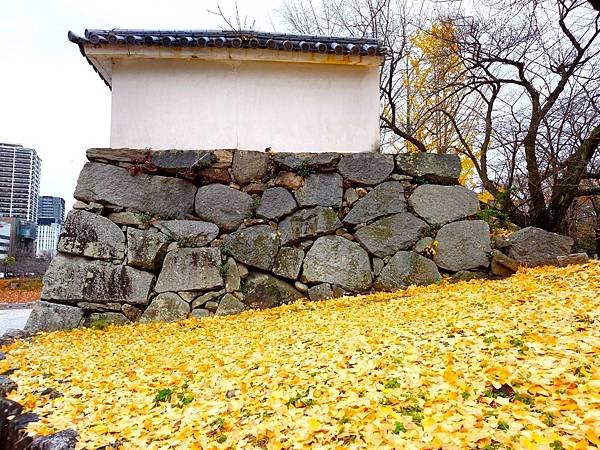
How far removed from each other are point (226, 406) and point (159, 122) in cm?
507

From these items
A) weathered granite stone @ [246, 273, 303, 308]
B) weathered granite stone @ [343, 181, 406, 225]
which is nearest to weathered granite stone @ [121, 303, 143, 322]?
weathered granite stone @ [246, 273, 303, 308]

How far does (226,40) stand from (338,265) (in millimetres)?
3669

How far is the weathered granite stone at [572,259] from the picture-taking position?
6078 mm

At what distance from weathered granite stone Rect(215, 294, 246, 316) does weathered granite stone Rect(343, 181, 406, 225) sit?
1.95m

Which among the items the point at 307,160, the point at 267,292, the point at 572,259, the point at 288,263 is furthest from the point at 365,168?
the point at 572,259

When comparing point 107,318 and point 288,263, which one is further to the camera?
point 288,263

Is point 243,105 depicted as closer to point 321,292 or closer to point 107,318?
point 321,292

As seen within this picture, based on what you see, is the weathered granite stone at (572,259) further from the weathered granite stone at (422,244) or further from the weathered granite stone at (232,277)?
the weathered granite stone at (232,277)

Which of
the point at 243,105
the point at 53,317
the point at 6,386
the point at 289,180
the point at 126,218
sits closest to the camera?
the point at 6,386

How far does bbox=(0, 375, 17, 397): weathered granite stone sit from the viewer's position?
3.63 m

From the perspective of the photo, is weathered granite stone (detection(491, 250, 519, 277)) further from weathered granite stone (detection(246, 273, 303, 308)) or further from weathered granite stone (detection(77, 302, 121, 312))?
weathered granite stone (detection(77, 302, 121, 312))

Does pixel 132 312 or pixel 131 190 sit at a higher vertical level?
pixel 131 190

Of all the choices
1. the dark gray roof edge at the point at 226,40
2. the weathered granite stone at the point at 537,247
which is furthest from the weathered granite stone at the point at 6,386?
the weathered granite stone at the point at 537,247

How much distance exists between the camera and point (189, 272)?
20.3 ft
